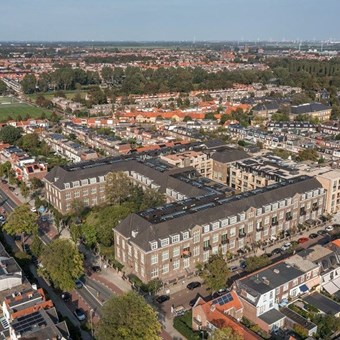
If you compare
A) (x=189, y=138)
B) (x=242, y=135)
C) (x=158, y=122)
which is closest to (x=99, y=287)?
A: (x=189, y=138)

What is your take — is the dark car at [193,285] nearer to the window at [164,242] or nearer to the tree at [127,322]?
the window at [164,242]

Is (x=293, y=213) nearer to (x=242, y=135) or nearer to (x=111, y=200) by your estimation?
(x=111, y=200)

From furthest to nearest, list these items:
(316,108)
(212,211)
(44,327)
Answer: (316,108) < (212,211) < (44,327)

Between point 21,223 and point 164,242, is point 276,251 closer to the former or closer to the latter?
point 164,242

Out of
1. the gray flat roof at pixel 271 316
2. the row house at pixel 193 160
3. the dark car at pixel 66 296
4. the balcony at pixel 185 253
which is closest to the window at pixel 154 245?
the balcony at pixel 185 253

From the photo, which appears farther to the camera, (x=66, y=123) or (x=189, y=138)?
(x=66, y=123)

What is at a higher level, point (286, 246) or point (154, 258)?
point (154, 258)

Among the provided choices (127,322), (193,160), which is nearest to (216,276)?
(127,322)
